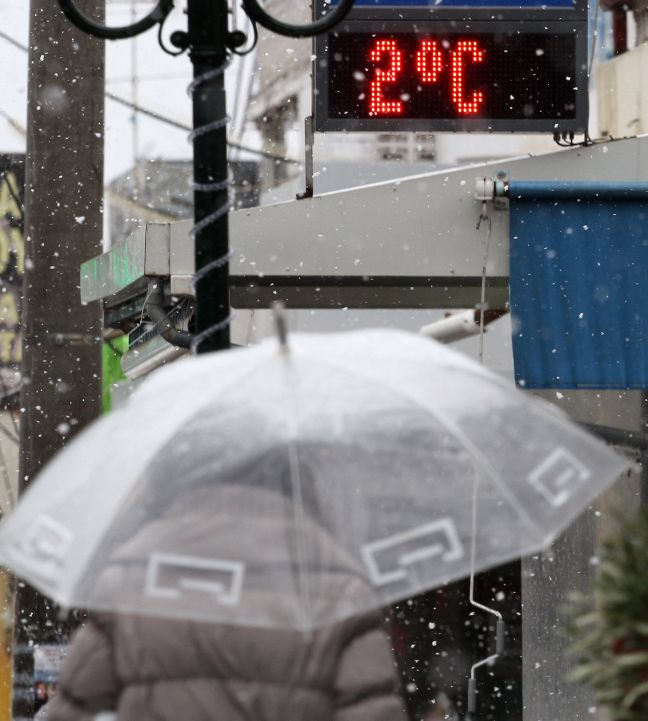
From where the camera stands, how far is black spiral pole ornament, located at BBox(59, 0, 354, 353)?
5055mm

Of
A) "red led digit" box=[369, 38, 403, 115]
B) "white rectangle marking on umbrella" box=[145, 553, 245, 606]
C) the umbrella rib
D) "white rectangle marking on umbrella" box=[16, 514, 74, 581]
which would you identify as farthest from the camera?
"red led digit" box=[369, 38, 403, 115]

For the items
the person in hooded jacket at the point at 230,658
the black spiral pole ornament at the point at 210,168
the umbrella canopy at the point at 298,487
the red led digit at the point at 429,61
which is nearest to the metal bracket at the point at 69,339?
the red led digit at the point at 429,61

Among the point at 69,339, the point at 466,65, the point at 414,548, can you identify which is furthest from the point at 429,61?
the point at 414,548

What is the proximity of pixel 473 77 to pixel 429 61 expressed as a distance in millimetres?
280

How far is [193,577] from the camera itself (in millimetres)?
3566

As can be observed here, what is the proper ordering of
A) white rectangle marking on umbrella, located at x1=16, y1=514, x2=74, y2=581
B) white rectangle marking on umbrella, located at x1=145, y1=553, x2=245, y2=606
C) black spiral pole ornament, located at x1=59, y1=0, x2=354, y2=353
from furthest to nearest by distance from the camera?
black spiral pole ornament, located at x1=59, y1=0, x2=354, y2=353, white rectangle marking on umbrella, located at x1=16, y1=514, x2=74, y2=581, white rectangle marking on umbrella, located at x1=145, y1=553, x2=245, y2=606

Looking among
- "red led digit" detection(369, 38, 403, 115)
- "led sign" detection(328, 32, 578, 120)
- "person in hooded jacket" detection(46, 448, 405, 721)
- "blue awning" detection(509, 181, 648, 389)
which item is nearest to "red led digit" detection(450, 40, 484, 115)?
"led sign" detection(328, 32, 578, 120)

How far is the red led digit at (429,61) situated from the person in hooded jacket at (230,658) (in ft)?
17.1

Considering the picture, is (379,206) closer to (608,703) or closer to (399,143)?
(608,703)

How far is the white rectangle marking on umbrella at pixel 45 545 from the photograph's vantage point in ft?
12.0

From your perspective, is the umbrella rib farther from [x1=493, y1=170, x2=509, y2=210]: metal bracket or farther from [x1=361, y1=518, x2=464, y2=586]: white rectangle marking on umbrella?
[x1=493, y1=170, x2=509, y2=210]: metal bracket

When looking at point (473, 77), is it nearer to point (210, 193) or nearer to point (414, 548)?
point (210, 193)

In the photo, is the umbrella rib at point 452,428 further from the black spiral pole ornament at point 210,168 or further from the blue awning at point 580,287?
the blue awning at point 580,287

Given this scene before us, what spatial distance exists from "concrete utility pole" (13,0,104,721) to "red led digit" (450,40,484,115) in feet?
6.81
